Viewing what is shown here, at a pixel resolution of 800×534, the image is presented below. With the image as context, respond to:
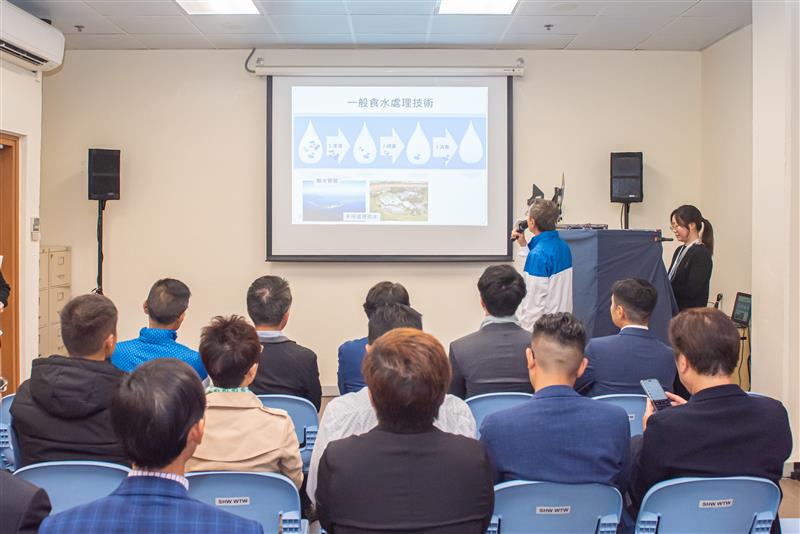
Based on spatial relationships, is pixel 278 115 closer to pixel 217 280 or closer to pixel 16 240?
pixel 217 280

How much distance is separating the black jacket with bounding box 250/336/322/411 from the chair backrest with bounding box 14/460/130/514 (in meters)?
0.98

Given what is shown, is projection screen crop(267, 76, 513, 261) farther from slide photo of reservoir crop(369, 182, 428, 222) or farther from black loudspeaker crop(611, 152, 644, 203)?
black loudspeaker crop(611, 152, 644, 203)

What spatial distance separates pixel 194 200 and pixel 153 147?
23.7 inches

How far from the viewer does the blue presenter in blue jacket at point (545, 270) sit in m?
4.23

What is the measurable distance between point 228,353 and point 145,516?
90 cm

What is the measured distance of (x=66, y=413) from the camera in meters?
2.06

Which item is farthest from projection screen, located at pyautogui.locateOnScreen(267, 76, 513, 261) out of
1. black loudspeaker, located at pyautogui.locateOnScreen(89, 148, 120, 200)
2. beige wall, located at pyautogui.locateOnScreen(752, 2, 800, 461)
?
beige wall, located at pyautogui.locateOnScreen(752, 2, 800, 461)

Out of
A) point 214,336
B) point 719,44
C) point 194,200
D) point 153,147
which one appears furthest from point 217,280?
point 719,44

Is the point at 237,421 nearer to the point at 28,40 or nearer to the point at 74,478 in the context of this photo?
the point at 74,478

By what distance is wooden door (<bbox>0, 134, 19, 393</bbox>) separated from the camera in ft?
17.2

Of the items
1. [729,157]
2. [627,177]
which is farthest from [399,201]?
[729,157]

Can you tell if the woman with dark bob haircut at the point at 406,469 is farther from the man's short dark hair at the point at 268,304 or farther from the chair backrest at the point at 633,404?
the man's short dark hair at the point at 268,304

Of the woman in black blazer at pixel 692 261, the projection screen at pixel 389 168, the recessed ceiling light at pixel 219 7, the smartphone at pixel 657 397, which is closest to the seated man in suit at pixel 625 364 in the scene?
the smartphone at pixel 657 397

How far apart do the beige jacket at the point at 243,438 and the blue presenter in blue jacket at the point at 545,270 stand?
Result: 245 cm
